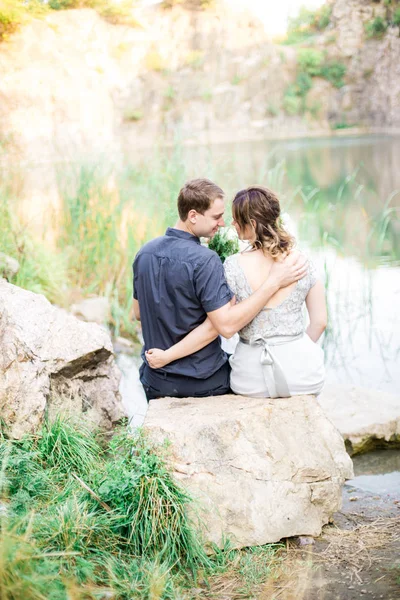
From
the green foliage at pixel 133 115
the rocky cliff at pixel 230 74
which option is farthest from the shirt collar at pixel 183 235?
the green foliage at pixel 133 115

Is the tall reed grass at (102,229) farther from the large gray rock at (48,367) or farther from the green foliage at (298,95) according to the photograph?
the green foliage at (298,95)

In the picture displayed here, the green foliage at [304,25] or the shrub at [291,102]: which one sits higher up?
the green foliage at [304,25]

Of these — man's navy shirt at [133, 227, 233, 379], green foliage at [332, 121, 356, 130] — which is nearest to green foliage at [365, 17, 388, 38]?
green foliage at [332, 121, 356, 130]

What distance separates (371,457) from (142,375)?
137 centimetres

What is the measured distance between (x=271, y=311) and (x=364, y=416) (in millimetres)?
1239

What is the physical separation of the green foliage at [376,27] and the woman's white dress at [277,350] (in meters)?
51.6

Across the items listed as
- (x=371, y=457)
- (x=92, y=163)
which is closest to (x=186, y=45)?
(x=92, y=163)

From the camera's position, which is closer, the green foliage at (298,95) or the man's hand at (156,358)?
the man's hand at (156,358)

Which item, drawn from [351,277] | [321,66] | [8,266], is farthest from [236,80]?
[8,266]

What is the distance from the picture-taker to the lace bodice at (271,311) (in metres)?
2.71

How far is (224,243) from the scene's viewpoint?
3.12 meters

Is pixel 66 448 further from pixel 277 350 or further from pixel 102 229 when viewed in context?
pixel 102 229

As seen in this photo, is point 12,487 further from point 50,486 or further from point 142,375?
point 142,375

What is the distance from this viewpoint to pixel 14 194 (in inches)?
244
